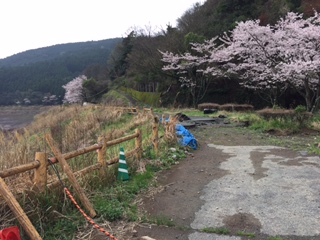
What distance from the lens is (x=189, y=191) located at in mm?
5738

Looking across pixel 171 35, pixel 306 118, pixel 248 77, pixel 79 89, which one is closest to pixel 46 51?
pixel 79 89

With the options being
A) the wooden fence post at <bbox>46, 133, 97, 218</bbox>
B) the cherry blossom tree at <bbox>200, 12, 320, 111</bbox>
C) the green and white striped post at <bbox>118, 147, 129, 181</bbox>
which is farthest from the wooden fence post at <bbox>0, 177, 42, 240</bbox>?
the cherry blossom tree at <bbox>200, 12, 320, 111</bbox>

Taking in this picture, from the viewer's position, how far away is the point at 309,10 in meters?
24.2

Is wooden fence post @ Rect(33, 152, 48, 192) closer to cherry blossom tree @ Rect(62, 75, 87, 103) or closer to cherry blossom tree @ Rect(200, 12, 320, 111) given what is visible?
cherry blossom tree @ Rect(200, 12, 320, 111)

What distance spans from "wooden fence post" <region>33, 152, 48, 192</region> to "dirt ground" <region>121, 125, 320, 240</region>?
1.24 meters

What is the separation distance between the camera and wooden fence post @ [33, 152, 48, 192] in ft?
13.4

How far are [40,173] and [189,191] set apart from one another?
2.69 metres

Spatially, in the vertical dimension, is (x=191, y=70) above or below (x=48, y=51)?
below

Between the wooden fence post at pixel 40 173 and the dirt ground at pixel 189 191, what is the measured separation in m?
1.24

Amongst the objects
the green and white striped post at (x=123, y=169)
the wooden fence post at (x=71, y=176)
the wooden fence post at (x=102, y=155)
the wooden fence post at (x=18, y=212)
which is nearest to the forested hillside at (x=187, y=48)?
the green and white striped post at (x=123, y=169)

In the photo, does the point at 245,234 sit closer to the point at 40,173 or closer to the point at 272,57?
the point at 40,173

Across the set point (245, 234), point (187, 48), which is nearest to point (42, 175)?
point (245, 234)

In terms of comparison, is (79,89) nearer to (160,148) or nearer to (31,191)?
(160,148)

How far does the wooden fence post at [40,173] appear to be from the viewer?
409cm
